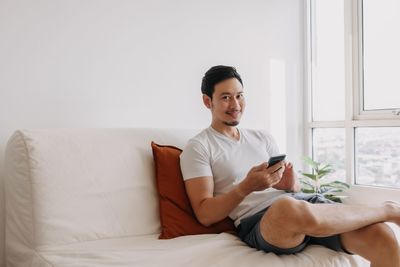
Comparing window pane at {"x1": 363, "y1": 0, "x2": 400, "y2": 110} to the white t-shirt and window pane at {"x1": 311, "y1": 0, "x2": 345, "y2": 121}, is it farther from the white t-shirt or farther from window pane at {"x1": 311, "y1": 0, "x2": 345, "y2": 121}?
the white t-shirt

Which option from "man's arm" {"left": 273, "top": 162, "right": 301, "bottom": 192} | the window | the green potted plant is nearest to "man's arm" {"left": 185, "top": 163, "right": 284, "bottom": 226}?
"man's arm" {"left": 273, "top": 162, "right": 301, "bottom": 192}

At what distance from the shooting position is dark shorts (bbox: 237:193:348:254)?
4.66 feet

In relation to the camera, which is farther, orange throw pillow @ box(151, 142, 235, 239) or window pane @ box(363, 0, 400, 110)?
window pane @ box(363, 0, 400, 110)

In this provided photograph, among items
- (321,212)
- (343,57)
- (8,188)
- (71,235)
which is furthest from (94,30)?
(343,57)

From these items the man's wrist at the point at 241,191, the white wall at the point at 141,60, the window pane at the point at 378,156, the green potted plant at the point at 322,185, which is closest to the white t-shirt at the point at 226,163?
the man's wrist at the point at 241,191

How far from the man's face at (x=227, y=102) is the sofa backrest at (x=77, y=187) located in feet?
1.24

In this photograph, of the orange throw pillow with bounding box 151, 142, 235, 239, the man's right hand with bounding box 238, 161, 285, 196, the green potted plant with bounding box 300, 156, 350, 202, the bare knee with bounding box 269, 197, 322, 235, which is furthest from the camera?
the green potted plant with bounding box 300, 156, 350, 202

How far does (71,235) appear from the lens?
155cm

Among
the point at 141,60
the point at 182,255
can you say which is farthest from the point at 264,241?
the point at 141,60

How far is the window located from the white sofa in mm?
1412

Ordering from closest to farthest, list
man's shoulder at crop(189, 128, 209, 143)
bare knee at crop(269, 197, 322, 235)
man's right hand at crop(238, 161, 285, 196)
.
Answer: bare knee at crop(269, 197, 322, 235)
man's right hand at crop(238, 161, 285, 196)
man's shoulder at crop(189, 128, 209, 143)

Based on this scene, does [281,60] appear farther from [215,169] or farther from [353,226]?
[353,226]

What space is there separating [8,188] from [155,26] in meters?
1.23

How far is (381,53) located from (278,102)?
0.76 m
